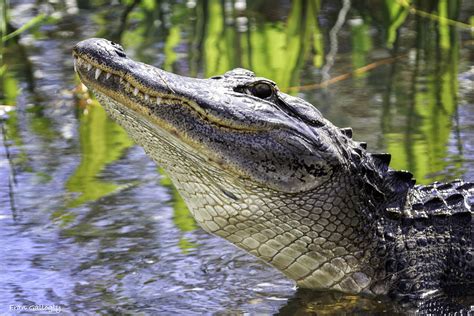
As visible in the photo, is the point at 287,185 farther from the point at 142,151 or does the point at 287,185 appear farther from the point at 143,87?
the point at 142,151

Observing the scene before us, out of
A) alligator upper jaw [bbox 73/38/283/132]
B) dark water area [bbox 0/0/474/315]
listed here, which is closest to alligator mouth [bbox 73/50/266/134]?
alligator upper jaw [bbox 73/38/283/132]

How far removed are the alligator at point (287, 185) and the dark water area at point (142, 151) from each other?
0.19 m

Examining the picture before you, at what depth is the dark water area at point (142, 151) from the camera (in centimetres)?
441

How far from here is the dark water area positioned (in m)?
4.41

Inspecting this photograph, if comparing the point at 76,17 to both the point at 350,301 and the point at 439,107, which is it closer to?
the point at 439,107

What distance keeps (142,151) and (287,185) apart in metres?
2.46

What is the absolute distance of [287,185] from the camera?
13.2 ft

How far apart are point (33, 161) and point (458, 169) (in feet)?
8.11

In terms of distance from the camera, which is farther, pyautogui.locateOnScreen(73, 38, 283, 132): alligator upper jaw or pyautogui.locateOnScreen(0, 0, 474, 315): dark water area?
pyautogui.locateOnScreen(0, 0, 474, 315): dark water area

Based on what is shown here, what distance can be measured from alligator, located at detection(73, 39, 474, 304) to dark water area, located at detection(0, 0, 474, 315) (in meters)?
0.19

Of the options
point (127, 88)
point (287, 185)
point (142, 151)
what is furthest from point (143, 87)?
point (142, 151)

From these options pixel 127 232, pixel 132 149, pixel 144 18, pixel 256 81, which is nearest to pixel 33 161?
pixel 132 149

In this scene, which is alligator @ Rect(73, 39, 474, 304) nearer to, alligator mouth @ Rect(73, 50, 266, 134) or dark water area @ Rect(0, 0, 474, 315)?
alligator mouth @ Rect(73, 50, 266, 134)

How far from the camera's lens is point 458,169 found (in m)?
5.64
